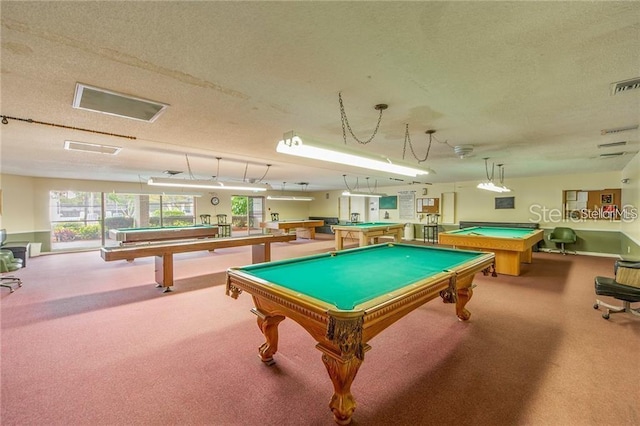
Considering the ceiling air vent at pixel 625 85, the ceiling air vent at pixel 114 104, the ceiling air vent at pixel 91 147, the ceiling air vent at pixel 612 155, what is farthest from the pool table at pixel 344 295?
the ceiling air vent at pixel 612 155

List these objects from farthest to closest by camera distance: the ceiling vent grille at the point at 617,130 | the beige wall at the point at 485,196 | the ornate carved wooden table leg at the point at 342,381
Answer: the beige wall at the point at 485,196 < the ceiling vent grille at the point at 617,130 < the ornate carved wooden table leg at the point at 342,381

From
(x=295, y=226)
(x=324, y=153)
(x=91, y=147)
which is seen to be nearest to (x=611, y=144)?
(x=324, y=153)

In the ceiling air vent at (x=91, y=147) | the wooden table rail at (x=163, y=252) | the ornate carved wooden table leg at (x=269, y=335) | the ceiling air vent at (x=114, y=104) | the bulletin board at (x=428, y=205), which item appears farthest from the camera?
the bulletin board at (x=428, y=205)

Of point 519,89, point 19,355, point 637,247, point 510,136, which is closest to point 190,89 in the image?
point 519,89

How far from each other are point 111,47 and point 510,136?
431cm

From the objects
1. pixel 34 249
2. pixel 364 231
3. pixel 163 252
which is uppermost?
pixel 364 231

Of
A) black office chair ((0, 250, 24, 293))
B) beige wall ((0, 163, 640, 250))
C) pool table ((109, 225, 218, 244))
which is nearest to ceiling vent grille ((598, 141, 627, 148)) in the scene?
beige wall ((0, 163, 640, 250))

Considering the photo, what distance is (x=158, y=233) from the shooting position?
716 centimetres

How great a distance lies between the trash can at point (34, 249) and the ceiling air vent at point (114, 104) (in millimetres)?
7970

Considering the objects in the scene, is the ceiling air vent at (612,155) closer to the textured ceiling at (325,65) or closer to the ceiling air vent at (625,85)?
the textured ceiling at (325,65)

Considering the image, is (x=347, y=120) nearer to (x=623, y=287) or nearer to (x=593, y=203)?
(x=623, y=287)

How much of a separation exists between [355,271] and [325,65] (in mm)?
1869

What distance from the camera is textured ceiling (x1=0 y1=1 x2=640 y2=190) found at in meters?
1.33

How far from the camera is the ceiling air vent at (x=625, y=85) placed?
2.05 m
